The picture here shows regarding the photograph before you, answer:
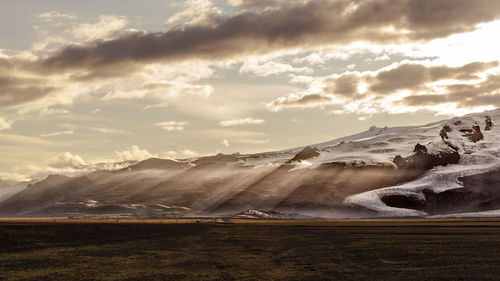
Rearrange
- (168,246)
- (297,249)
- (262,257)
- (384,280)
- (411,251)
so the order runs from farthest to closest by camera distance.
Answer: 1. (168,246)
2. (297,249)
3. (411,251)
4. (262,257)
5. (384,280)

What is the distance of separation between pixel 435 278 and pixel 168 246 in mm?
38828

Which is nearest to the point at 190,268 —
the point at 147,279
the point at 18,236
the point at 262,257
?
the point at 147,279

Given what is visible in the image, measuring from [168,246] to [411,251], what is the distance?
97.8ft

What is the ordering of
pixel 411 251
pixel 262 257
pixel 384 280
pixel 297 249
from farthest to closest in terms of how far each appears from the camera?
pixel 297 249
pixel 411 251
pixel 262 257
pixel 384 280

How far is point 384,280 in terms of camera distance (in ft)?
134

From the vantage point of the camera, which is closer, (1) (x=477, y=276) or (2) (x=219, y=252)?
(1) (x=477, y=276)

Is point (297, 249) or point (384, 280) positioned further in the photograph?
point (297, 249)

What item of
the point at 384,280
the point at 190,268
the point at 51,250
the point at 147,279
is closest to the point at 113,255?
the point at 51,250

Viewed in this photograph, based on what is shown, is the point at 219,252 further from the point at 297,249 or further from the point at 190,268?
the point at 190,268

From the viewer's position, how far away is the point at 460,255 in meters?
56.6

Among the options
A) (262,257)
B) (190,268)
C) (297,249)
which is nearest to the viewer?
(190,268)

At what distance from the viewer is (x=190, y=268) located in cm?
4759

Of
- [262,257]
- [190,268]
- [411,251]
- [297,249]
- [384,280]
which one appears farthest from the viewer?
[297,249]

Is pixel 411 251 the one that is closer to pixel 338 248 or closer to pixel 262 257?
pixel 338 248
